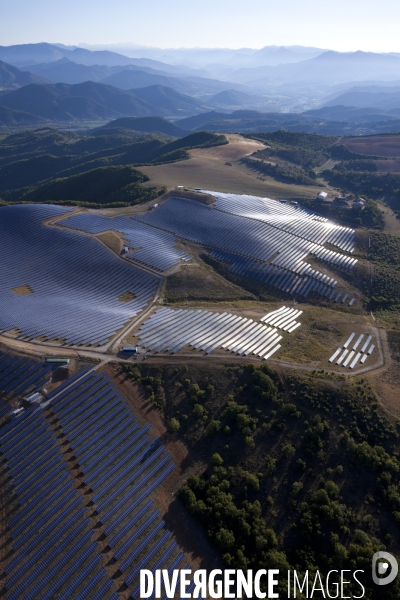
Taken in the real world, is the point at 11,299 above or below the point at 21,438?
above

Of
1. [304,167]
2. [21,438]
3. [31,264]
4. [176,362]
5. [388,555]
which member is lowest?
[388,555]

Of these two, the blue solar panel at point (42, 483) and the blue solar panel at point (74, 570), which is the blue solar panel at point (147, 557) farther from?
the blue solar panel at point (42, 483)

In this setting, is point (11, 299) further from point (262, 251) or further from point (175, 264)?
point (262, 251)

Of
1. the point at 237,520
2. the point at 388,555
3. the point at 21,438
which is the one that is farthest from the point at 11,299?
the point at 388,555

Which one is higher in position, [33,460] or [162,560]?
[33,460]

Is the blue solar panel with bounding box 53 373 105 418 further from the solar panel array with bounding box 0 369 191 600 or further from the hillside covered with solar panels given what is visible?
the hillside covered with solar panels

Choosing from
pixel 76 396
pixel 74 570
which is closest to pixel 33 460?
pixel 76 396

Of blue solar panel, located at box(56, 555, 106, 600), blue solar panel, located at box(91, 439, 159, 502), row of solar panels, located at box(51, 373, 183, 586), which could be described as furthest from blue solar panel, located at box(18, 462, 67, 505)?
blue solar panel, located at box(56, 555, 106, 600)

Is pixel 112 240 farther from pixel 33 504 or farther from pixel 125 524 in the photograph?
pixel 125 524

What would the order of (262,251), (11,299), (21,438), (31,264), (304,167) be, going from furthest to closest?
(304,167) → (262,251) → (31,264) → (11,299) → (21,438)
